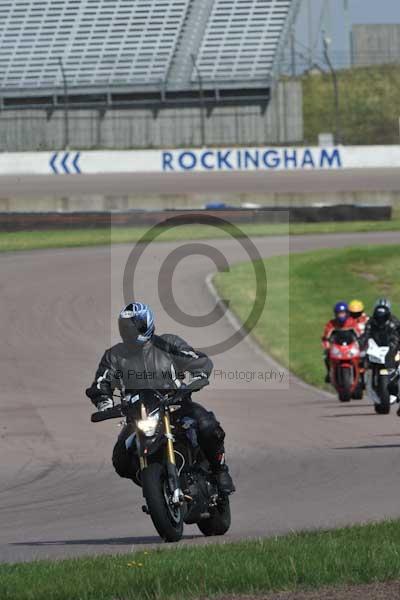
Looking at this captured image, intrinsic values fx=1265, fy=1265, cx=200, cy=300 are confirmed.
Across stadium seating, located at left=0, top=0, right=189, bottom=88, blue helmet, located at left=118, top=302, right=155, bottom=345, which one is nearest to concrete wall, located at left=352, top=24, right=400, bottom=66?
stadium seating, located at left=0, top=0, right=189, bottom=88

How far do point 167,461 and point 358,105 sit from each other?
52.8 m

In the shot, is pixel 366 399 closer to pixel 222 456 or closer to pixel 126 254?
pixel 222 456

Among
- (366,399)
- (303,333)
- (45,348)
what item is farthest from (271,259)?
(366,399)

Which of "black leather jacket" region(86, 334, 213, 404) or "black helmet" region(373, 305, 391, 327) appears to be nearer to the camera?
"black leather jacket" region(86, 334, 213, 404)

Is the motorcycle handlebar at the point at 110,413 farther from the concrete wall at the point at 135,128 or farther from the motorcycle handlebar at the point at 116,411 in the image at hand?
the concrete wall at the point at 135,128

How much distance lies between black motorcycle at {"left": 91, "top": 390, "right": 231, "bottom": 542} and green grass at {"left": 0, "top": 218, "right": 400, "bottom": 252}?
91.3ft

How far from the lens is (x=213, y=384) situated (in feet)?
71.7

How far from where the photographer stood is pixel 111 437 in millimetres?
15969

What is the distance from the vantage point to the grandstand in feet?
170

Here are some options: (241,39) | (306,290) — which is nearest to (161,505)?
(306,290)

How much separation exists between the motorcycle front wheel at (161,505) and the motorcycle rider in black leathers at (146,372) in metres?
0.38

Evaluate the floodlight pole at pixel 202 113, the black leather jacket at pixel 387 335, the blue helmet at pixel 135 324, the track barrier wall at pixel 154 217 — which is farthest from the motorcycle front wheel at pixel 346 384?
the floodlight pole at pixel 202 113

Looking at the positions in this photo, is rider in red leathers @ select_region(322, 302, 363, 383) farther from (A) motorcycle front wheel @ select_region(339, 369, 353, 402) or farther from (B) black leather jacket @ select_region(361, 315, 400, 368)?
(B) black leather jacket @ select_region(361, 315, 400, 368)

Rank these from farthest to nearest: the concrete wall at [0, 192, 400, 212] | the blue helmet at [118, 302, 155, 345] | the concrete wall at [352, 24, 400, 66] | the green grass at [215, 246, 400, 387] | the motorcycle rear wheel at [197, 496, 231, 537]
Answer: the concrete wall at [352, 24, 400, 66] < the concrete wall at [0, 192, 400, 212] < the green grass at [215, 246, 400, 387] < the motorcycle rear wheel at [197, 496, 231, 537] < the blue helmet at [118, 302, 155, 345]
